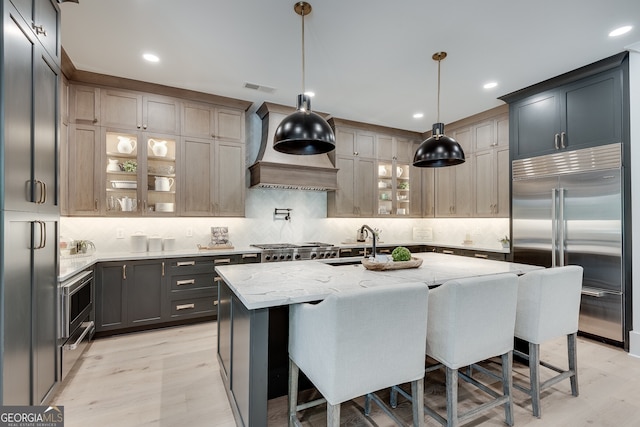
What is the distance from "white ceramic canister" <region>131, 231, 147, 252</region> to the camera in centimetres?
A: 386

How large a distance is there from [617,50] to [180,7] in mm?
4062

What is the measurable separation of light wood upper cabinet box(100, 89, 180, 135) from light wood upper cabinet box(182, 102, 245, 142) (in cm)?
13

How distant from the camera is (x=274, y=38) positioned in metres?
2.87

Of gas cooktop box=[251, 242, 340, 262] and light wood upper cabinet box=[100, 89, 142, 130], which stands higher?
light wood upper cabinet box=[100, 89, 142, 130]

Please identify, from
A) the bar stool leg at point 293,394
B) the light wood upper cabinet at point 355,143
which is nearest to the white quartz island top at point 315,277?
the bar stool leg at point 293,394

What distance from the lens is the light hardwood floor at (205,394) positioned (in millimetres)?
2045

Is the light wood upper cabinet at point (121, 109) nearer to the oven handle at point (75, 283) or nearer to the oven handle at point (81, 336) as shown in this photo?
the oven handle at point (75, 283)

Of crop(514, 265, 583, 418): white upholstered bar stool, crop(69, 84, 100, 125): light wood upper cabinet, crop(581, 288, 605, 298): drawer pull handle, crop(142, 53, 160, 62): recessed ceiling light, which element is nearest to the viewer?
crop(514, 265, 583, 418): white upholstered bar stool

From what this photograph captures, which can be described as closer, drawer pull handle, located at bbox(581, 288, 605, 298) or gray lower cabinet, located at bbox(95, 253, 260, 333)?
drawer pull handle, located at bbox(581, 288, 605, 298)

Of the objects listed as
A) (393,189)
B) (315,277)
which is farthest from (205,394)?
(393,189)

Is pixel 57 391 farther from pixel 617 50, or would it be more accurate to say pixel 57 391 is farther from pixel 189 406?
pixel 617 50

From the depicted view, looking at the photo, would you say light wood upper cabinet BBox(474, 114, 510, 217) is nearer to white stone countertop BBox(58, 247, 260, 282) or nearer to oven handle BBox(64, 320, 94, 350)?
white stone countertop BBox(58, 247, 260, 282)

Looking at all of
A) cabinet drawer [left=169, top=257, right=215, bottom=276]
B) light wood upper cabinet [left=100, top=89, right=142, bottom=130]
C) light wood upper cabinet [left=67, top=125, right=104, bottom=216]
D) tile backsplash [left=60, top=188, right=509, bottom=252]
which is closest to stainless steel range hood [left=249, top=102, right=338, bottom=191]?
tile backsplash [left=60, top=188, right=509, bottom=252]

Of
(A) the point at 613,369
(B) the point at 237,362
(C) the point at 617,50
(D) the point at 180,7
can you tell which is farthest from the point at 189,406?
(C) the point at 617,50
